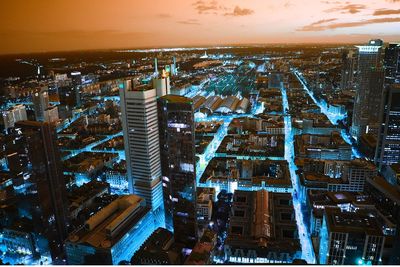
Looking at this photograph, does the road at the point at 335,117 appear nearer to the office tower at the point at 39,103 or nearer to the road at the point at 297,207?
the road at the point at 297,207

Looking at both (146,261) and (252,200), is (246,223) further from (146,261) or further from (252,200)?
(146,261)

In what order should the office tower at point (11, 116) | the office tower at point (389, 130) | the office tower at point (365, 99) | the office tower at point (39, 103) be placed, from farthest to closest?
1. the office tower at point (39, 103)
2. the office tower at point (11, 116)
3. the office tower at point (365, 99)
4. the office tower at point (389, 130)

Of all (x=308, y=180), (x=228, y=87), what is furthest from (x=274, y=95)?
(x=308, y=180)

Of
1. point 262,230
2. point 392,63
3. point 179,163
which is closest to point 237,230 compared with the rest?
point 262,230

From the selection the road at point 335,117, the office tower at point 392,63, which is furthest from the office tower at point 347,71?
the office tower at point 392,63

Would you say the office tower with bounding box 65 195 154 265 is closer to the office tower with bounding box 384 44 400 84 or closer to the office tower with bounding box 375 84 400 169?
the office tower with bounding box 375 84 400 169
